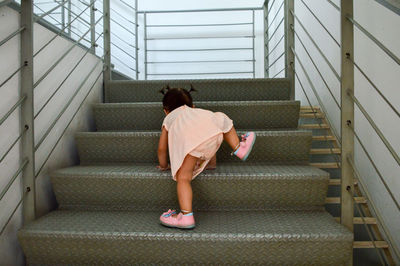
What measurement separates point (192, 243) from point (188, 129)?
43cm

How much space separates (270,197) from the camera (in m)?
1.17

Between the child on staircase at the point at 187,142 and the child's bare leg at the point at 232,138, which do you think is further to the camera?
the child's bare leg at the point at 232,138

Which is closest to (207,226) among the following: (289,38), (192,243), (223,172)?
(192,243)

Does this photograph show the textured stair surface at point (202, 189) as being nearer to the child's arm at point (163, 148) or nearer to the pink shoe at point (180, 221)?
the child's arm at point (163, 148)

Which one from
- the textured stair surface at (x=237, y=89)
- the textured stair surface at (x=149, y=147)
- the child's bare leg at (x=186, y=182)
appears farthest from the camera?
the textured stair surface at (x=237, y=89)

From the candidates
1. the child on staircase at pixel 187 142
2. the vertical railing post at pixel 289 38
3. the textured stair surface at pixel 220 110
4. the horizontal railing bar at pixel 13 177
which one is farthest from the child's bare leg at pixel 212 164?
the vertical railing post at pixel 289 38

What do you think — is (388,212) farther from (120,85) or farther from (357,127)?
(120,85)

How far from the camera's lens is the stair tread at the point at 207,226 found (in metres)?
0.95

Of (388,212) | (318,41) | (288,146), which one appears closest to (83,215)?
(288,146)

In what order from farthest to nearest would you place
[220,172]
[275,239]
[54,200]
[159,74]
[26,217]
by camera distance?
[159,74] < [54,200] < [220,172] < [26,217] < [275,239]

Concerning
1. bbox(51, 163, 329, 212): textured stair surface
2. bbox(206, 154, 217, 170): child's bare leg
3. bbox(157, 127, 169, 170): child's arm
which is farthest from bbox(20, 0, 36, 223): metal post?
bbox(206, 154, 217, 170): child's bare leg

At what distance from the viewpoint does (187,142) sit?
3.69ft

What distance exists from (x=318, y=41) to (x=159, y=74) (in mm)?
1876

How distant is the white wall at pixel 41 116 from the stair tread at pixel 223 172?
0.13 m
